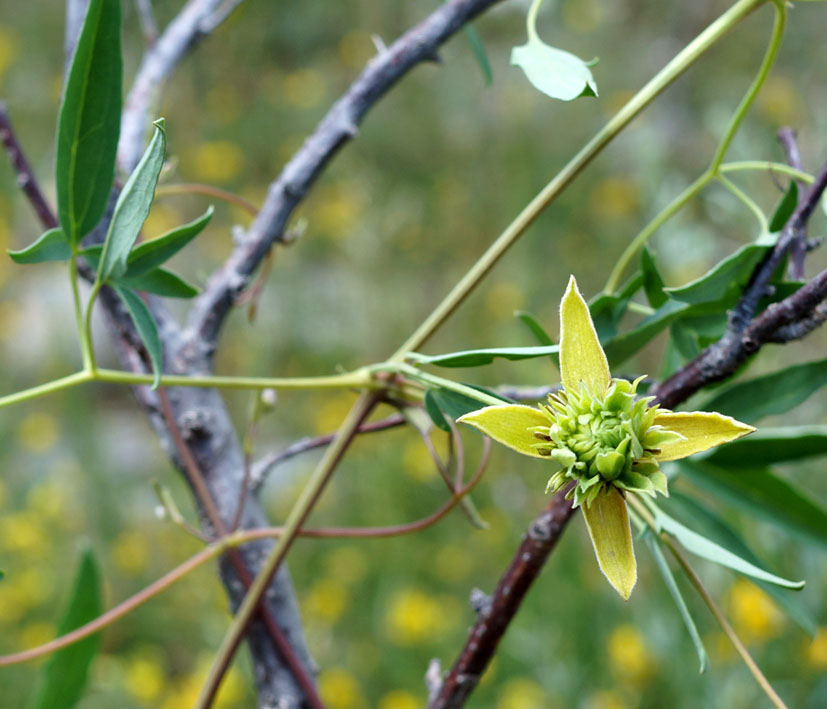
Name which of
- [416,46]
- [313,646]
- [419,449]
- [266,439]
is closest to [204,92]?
[266,439]

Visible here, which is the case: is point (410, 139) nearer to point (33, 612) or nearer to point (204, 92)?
point (204, 92)

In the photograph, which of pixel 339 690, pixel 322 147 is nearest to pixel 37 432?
pixel 339 690

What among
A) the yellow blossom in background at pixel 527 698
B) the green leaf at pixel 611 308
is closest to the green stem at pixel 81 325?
the green leaf at pixel 611 308

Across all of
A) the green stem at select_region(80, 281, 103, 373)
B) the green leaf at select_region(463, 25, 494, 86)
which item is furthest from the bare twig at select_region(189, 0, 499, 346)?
the green stem at select_region(80, 281, 103, 373)

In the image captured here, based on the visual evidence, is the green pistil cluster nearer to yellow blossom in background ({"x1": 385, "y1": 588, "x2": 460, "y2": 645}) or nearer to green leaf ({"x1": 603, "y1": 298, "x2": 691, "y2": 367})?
green leaf ({"x1": 603, "y1": 298, "x2": 691, "y2": 367})

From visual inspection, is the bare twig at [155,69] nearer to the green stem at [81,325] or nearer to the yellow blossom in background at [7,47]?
the green stem at [81,325]
